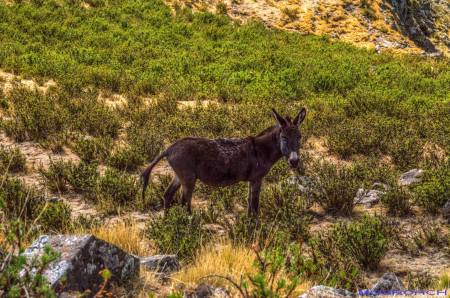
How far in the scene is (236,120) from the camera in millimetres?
12062

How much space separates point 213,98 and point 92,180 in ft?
23.5

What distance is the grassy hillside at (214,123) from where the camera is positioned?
613 cm

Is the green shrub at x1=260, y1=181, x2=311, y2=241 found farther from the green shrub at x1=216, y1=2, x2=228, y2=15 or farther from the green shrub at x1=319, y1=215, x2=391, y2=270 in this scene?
the green shrub at x1=216, y1=2, x2=228, y2=15

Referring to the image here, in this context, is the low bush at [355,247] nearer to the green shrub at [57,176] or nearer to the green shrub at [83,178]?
the green shrub at [83,178]

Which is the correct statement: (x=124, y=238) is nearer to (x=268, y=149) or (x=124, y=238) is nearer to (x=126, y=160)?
(x=268, y=149)

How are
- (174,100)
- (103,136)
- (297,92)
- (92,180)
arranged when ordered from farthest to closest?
(297,92), (174,100), (103,136), (92,180)

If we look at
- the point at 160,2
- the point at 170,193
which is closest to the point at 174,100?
the point at 170,193

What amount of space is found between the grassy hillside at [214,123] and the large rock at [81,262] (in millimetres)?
362

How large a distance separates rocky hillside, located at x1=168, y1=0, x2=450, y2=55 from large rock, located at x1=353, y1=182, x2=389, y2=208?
17732mm

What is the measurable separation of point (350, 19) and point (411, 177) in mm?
19556

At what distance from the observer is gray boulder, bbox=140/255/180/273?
15.3 ft

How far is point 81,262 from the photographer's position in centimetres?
379

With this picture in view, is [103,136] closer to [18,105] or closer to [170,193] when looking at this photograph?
[18,105]

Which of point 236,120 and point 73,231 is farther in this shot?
point 236,120
